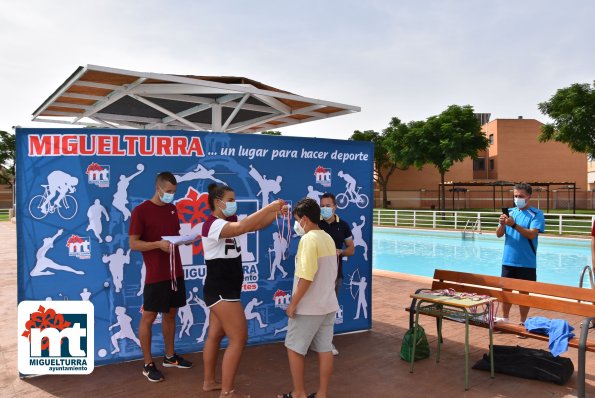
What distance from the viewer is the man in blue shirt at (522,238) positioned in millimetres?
5547

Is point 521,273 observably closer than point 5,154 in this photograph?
Yes

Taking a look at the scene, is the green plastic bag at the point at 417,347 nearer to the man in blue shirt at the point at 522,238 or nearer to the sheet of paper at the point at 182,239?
the man in blue shirt at the point at 522,238

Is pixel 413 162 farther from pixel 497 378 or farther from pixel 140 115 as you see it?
pixel 497 378

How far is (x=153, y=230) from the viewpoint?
175 inches

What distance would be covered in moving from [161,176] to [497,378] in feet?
12.2

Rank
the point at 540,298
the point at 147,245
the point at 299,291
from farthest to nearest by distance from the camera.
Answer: the point at 540,298 < the point at 147,245 < the point at 299,291

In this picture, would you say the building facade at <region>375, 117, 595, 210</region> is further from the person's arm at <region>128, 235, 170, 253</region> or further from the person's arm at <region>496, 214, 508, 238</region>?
the person's arm at <region>128, 235, 170, 253</region>

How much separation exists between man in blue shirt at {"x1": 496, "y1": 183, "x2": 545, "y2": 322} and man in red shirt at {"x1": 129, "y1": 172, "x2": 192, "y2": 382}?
3.68 meters

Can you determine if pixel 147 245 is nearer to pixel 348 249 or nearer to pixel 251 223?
pixel 251 223

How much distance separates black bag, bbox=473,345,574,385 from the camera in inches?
172

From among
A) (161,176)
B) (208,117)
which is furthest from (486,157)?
(161,176)

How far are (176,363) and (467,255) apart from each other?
14655mm

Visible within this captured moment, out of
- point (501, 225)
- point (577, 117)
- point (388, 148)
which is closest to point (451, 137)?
point (388, 148)

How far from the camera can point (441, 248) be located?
62.5 feet
